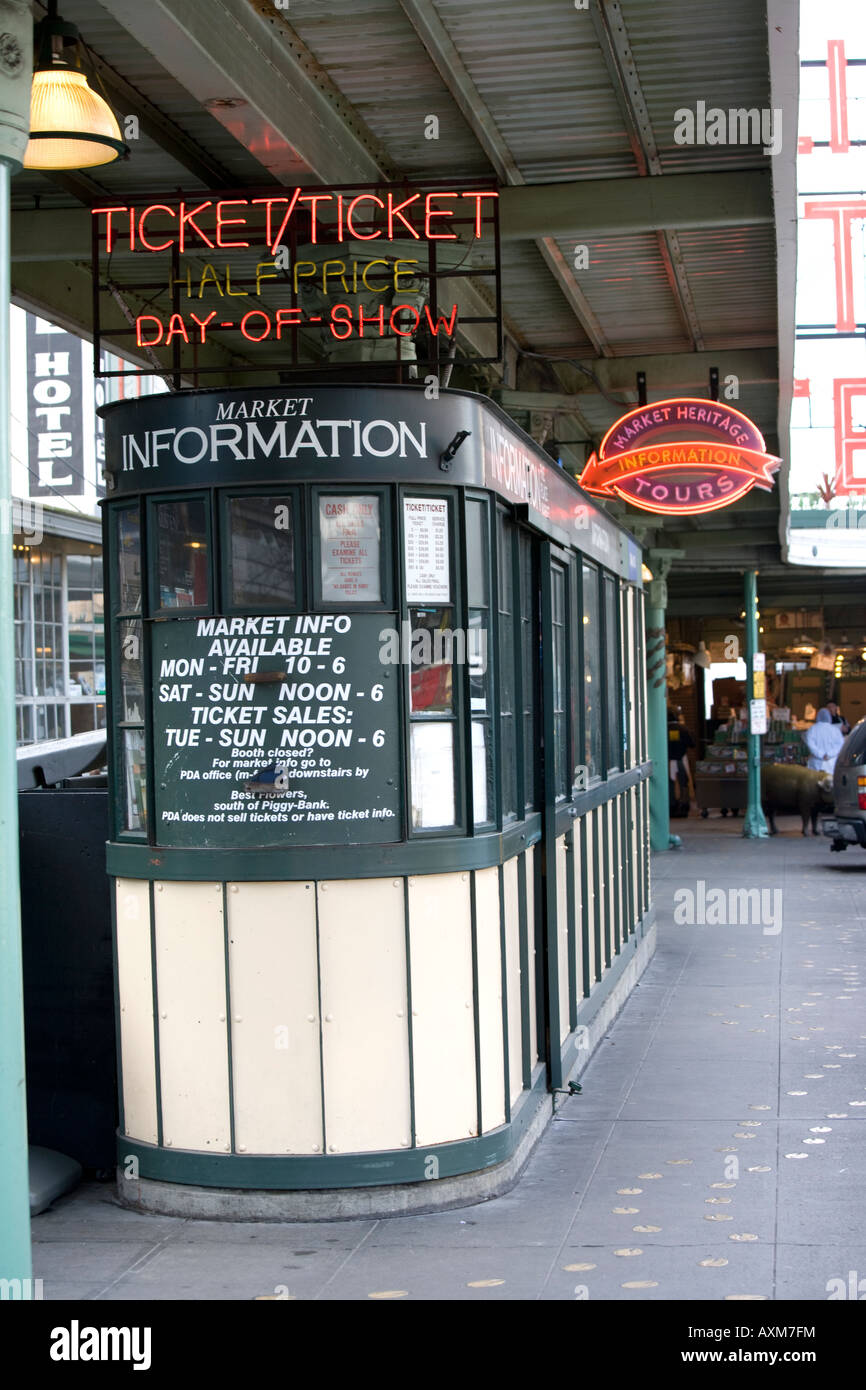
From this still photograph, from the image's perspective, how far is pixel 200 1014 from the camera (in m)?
6.17

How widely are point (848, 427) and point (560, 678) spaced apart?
53.3ft

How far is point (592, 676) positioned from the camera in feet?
34.4

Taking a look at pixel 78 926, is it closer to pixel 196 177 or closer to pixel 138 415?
pixel 138 415

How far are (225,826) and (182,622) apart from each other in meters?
0.86

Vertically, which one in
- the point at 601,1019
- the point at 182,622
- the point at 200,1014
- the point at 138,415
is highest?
the point at 138,415

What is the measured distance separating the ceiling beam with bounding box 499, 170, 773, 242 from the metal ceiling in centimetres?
3

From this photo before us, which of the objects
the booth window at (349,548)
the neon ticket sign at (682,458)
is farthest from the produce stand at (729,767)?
the booth window at (349,548)

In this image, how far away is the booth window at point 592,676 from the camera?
1012 centimetres

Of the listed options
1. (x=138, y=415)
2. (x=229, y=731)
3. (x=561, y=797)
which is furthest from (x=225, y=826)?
(x=561, y=797)
